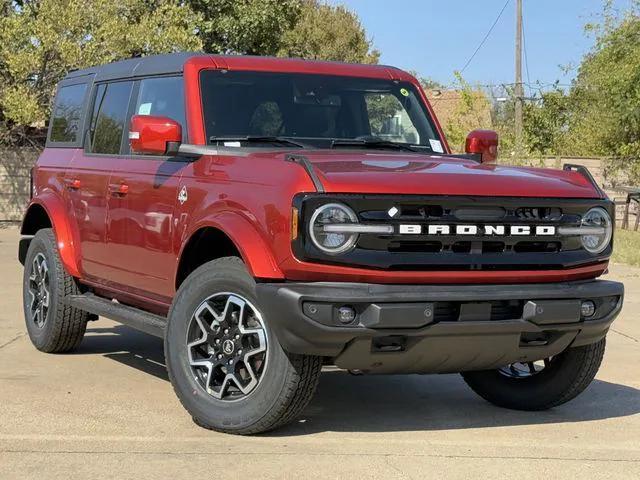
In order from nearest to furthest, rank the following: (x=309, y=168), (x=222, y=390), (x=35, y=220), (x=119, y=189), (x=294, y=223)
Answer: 1. (x=294, y=223)
2. (x=309, y=168)
3. (x=222, y=390)
4. (x=119, y=189)
5. (x=35, y=220)

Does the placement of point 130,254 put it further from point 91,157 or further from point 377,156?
point 377,156

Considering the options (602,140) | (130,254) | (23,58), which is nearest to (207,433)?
(130,254)

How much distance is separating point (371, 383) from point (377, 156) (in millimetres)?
1784

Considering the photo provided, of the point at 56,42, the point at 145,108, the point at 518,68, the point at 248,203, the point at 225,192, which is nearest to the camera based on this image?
the point at 248,203

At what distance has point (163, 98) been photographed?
6797 mm

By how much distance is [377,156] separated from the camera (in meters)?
6.07

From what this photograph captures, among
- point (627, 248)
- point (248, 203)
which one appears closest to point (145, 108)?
point (248, 203)

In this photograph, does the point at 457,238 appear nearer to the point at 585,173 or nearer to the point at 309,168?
the point at 309,168

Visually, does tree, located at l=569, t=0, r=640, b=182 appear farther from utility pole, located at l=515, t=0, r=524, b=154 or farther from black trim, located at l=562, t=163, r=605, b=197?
black trim, located at l=562, t=163, r=605, b=197

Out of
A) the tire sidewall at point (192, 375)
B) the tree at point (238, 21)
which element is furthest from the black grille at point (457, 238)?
the tree at point (238, 21)

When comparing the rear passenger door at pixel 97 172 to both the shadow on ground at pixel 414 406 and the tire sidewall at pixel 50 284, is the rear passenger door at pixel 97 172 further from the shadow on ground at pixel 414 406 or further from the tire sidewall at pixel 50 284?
the shadow on ground at pixel 414 406

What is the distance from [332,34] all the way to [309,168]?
43526 mm

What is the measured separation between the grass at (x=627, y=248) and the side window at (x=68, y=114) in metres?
10.2

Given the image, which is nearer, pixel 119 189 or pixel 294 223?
pixel 294 223
